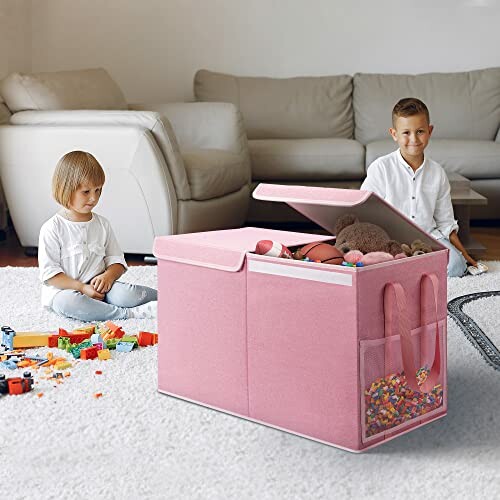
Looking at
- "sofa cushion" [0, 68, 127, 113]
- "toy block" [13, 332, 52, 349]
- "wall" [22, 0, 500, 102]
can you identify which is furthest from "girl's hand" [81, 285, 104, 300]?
"wall" [22, 0, 500, 102]

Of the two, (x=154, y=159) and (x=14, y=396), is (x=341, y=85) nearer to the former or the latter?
(x=154, y=159)

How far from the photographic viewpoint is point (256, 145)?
15.1 ft

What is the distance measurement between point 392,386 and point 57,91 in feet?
9.02

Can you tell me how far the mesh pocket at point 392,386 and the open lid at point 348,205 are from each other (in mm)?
201

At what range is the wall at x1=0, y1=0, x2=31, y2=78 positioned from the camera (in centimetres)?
480

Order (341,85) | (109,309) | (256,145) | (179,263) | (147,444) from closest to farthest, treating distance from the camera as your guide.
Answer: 1. (147,444)
2. (179,263)
3. (109,309)
4. (256,145)
5. (341,85)

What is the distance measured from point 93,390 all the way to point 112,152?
1757 mm

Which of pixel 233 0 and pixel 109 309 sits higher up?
pixel 233 0

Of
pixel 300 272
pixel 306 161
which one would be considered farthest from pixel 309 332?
pixel 306 161

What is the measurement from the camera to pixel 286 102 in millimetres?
5012

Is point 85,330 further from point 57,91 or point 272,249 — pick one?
point 57,91

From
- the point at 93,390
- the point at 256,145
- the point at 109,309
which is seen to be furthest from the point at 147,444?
the point at 256,145

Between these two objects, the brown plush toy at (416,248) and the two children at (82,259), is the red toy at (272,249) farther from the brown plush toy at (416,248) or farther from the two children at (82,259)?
the two children at (82,259)

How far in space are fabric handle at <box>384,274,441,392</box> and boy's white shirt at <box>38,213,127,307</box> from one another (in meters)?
1.28
